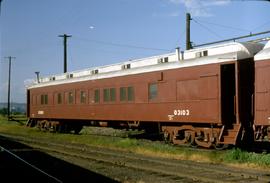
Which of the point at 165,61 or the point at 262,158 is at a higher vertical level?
the point at 165,61

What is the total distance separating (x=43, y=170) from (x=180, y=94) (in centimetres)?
781

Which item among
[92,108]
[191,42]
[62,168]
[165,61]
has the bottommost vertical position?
[62,168]

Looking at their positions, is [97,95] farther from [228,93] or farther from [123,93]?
[228,93]

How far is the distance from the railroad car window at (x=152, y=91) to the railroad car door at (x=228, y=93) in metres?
3.92

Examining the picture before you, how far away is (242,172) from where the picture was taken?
12617 millimetres

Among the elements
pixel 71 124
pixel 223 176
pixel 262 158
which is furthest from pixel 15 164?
pixel 71 124

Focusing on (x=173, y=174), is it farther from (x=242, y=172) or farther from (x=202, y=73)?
(x=202, y=73)

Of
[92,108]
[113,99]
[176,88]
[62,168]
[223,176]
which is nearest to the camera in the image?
[223,176]

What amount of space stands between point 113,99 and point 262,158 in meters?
11.0

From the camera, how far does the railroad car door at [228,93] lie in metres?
17.5

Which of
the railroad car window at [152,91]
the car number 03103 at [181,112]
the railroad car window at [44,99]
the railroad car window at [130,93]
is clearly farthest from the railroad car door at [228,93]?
the railroad car window at [44,99]

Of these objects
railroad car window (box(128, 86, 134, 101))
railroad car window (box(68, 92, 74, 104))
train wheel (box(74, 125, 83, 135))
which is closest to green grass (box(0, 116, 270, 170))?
railroad car window (box(128, 86, 134, 101))

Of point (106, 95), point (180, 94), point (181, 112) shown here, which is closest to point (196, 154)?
point (181, 112)

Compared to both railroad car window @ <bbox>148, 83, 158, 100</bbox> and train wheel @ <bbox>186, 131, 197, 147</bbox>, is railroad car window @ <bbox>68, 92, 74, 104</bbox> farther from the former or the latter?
train wheel @ <bbox>186, 131, 197, 147</bbox>
